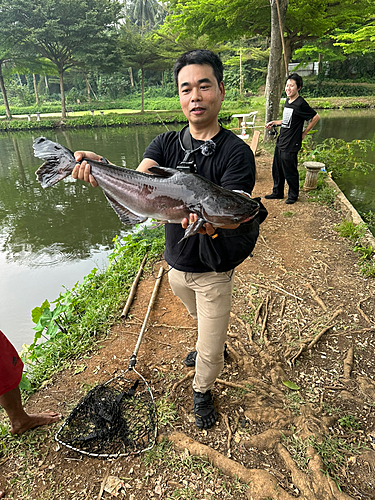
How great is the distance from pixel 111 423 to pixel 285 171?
589cm

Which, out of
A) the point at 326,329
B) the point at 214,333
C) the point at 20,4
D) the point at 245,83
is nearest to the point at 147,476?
the point at 214,333

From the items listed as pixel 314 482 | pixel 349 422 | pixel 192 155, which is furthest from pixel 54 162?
pixel 349 422

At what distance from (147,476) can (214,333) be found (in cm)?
116

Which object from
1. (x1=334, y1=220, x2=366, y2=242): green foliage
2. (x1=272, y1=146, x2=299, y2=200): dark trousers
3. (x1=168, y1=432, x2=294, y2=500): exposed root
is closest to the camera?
(x1=168, y1=432, x2=294, y2=500): exposed root

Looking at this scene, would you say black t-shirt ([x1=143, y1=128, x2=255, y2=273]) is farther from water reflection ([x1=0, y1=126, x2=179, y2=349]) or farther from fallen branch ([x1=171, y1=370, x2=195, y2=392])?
water reflection ([x1=0, y1=126, x2=179, y2=349])

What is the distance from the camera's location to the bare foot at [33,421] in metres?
2.42

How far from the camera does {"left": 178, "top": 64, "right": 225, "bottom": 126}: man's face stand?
6.30ft

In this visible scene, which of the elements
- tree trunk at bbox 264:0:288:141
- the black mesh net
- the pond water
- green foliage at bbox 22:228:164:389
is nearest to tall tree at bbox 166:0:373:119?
tree trunk at bbox 264:0:288:141

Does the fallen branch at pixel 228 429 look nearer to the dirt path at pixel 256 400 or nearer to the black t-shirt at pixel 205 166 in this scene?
the dirt path at pixel 256 400

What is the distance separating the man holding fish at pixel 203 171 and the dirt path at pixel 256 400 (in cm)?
34

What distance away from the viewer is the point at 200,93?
1.92m

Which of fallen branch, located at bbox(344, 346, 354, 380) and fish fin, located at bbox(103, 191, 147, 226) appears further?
fallen branch, located at bbox(344, 346, 354, 380)

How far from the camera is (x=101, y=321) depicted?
149 inches

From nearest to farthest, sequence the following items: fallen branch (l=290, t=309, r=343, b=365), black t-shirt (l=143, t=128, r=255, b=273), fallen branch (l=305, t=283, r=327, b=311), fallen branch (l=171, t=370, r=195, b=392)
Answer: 1. black t-shirt (l=143, t=128, r=255, b=273)
2. fallen branch (l=171, t=370, r=195, b=392)
3. fallen branch (l=290, t=309, r=343, b=365)
4. fallen branch (l=305, t=283, r=327, b=311)
